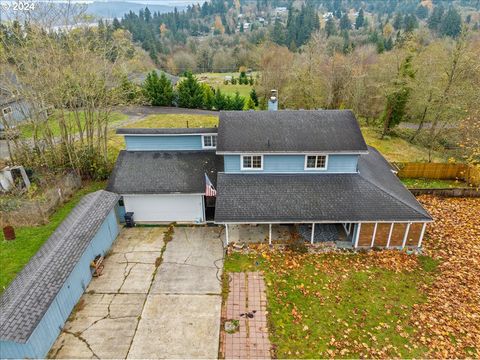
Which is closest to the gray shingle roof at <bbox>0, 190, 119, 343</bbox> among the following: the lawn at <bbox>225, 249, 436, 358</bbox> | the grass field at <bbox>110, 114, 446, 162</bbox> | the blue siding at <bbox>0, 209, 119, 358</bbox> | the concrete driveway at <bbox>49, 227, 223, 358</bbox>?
the blue siding at <bbox>0, 209, 119, 358</bbox>

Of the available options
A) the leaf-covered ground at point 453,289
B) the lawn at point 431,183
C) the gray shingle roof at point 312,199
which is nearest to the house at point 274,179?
the gray shingle roof at point 312,199

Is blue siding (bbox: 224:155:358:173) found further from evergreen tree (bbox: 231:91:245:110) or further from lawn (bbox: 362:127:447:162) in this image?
evergreen tree (bbox: 231:91:245:110)

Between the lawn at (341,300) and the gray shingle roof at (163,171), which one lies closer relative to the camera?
the lawn at (341,300)

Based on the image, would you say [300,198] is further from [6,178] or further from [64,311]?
[6,178]

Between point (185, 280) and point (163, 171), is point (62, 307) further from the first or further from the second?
point (163, 171)

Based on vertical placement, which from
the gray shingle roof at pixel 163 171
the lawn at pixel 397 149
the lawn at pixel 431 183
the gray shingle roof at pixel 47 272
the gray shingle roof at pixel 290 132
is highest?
the gray shingle roof at pixel 290 132

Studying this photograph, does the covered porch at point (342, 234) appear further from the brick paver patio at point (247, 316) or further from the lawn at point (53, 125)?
the lawn at point (53, 125)
